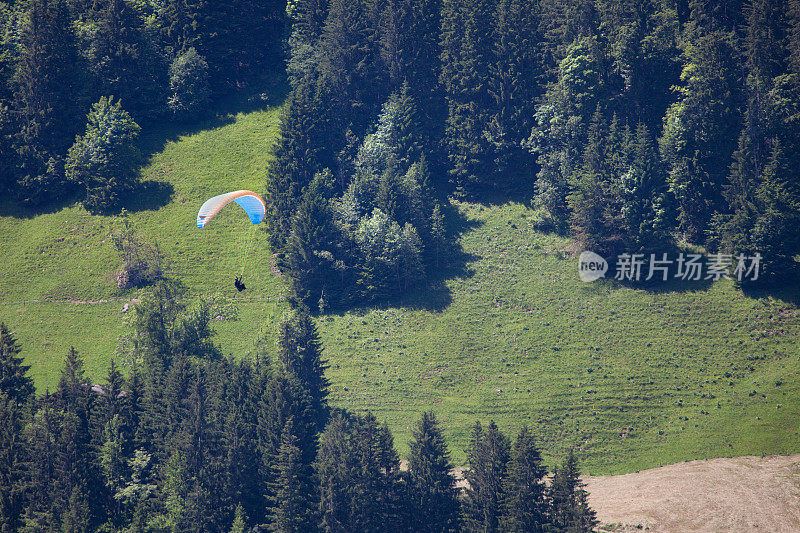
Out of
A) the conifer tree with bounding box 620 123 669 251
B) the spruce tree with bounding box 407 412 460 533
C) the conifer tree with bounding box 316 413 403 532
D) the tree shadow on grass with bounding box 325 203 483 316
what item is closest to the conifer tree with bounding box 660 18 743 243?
the conifer tree with bounding box 620 123 669 251

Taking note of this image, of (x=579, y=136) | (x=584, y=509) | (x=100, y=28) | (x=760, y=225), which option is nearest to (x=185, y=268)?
(x=100, y=28)

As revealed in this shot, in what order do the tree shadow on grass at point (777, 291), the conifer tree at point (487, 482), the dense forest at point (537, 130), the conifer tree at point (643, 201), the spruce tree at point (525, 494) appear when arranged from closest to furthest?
the spruce tree at point (525, 494) < the conifer tree at point (487, 482) < the tree shadow on grass at point (777, 291) < the dense forest at point (537, 130) < the conifer tree at point (643, 201)

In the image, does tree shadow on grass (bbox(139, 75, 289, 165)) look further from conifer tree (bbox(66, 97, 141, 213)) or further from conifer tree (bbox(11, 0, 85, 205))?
conifer tree (bbox(11, 0, 85, 205))

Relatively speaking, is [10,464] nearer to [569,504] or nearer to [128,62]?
[569,504]

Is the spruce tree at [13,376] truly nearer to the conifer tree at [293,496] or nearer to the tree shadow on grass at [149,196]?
the tree shadow on grass at [149,196]

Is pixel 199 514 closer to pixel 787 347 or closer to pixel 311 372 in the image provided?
pixel 311 372

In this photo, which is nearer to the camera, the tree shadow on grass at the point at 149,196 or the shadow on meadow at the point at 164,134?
the tree shadow on grass at the point at 149,196

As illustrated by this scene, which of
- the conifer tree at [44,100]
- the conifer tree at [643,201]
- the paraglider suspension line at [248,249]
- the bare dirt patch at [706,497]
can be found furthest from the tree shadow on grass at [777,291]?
the conifer tree at [44,100]
